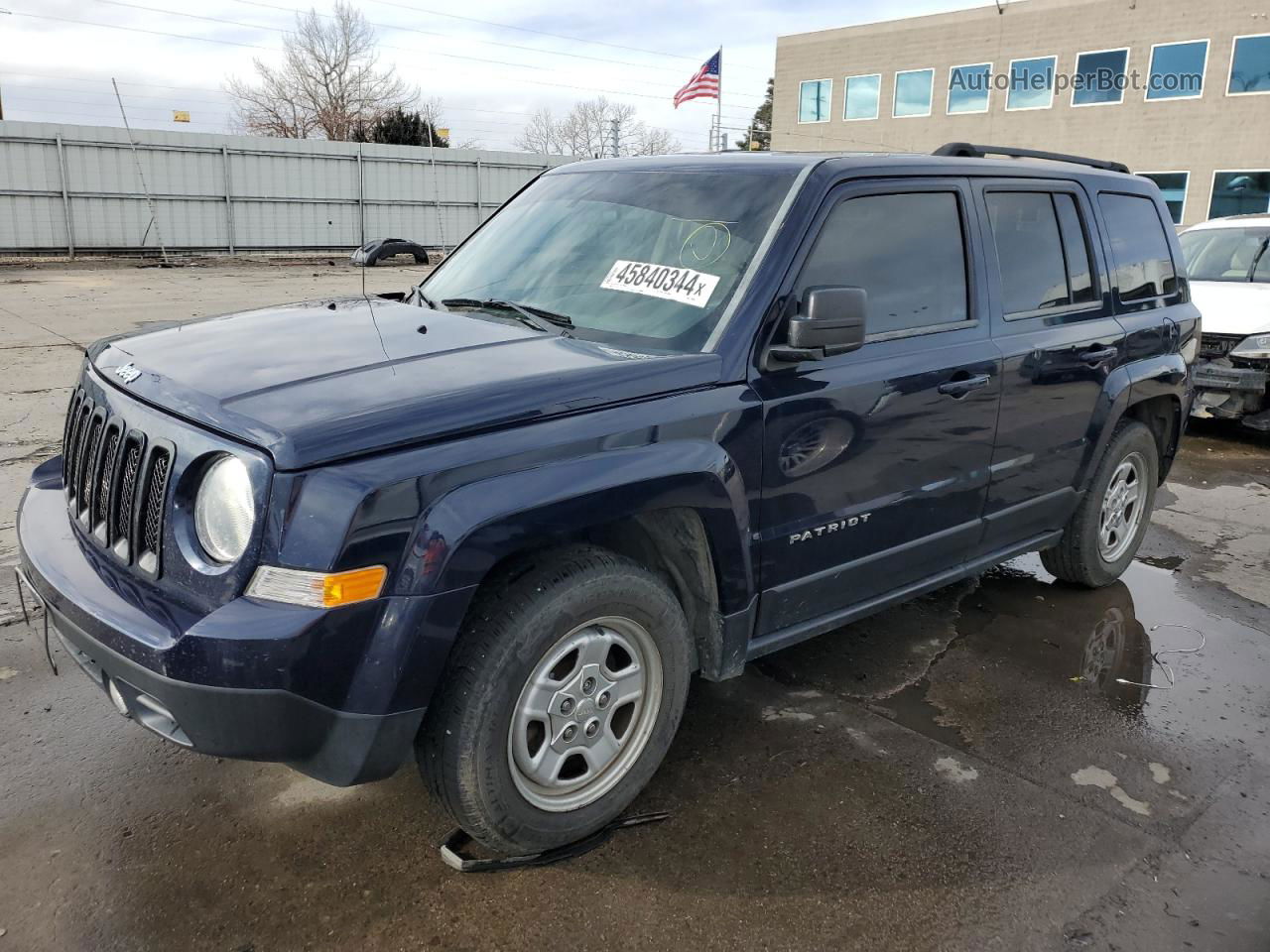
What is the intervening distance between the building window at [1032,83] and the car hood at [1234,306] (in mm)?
28639

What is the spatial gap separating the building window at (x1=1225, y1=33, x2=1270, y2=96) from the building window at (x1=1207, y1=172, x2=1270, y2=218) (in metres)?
2.38

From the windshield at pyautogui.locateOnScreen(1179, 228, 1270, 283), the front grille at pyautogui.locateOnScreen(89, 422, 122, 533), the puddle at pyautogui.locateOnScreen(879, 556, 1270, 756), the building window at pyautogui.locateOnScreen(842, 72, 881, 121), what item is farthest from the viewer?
the building window at pyautogui.locateOnScreen(842, 72, 881, 121)

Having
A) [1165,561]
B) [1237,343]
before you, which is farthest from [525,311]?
[1237,343]

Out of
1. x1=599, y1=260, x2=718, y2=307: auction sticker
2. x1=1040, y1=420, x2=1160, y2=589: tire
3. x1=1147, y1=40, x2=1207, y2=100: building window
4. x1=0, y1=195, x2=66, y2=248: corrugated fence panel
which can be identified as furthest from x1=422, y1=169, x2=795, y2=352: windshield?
x1=1147, y1=40, x2=1207, y2=100: building window

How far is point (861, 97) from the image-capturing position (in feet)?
128

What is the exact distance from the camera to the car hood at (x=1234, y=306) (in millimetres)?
8352

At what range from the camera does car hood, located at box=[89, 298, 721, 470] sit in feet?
7.64

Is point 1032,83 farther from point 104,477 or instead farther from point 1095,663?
point 104,477

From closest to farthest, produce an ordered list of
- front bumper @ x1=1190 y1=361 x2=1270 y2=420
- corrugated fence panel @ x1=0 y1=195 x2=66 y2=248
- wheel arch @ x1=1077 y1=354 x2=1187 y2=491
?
wheel arch @ x1=1077 y1=354 x2=1187 y2=491 < front bumper @ x1=1190 y1=361 x2=1270 y2=420 < corrugated fence panel @ x1=0 y1=195 x2=66 y2=248

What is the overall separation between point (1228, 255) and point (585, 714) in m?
9.34

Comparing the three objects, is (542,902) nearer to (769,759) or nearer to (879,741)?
(769,759)

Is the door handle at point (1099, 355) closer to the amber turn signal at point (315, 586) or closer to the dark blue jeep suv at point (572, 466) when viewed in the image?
the dark blue jeep suv at point (572, 466)

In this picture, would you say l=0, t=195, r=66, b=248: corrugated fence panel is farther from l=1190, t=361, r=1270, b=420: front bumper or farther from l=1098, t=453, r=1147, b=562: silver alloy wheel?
l=1098, t=453, r=1147, b=562: silver alloy wheel

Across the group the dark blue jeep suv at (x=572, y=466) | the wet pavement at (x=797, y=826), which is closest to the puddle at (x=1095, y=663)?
the wet pavement at (x=797, y=826)
